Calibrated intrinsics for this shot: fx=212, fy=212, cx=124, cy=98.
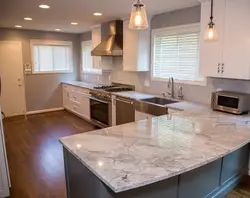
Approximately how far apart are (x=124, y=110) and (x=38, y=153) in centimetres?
169

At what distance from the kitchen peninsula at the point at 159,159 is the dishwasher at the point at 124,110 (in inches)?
55.6

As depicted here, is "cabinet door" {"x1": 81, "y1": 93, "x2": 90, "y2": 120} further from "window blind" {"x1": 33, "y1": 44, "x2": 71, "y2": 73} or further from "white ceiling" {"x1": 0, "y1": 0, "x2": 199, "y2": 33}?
"white ceiling" {"x1": 0, "y1": 0, "x2": 199, "y2": 33}

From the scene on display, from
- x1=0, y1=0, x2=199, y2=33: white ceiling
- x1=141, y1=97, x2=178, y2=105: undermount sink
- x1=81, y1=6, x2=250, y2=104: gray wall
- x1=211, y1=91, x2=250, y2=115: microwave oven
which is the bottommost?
x1=141, y1=97, x2=178, y2=105: undermount sink

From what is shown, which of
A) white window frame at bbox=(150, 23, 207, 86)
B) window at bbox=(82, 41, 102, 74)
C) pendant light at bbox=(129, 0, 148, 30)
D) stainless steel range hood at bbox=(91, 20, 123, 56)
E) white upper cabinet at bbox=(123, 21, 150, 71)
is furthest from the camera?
window at bbox=(82, 41, 102, 74)

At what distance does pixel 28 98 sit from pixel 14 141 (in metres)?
2.28

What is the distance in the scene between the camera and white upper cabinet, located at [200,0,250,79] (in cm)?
249

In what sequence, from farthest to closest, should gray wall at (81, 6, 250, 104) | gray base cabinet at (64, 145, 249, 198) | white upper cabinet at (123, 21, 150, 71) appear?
white upper cabinet at (123, 21, 150, 71) < gray wall at (81, 6, 250, 104) < gray base cabinet at (64, 145, 249, 198)

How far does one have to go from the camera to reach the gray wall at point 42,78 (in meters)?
5.89

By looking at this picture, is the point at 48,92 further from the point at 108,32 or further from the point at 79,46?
the point at 108,32

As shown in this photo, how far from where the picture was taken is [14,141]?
13.8 ft

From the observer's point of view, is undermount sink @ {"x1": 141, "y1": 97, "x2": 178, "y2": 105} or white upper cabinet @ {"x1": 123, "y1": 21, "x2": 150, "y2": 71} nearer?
undermount sink @ {"x1": 141, "y1": 97, "x2": 178, "y2": 105}

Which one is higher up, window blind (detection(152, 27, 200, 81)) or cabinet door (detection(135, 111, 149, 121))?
window blind (detection(152, 27, 200, 81))

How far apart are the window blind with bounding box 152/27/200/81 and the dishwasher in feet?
2.64

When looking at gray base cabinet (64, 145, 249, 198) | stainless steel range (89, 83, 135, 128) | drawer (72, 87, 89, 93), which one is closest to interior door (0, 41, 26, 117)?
drawer (72, 87, 89, 93)
